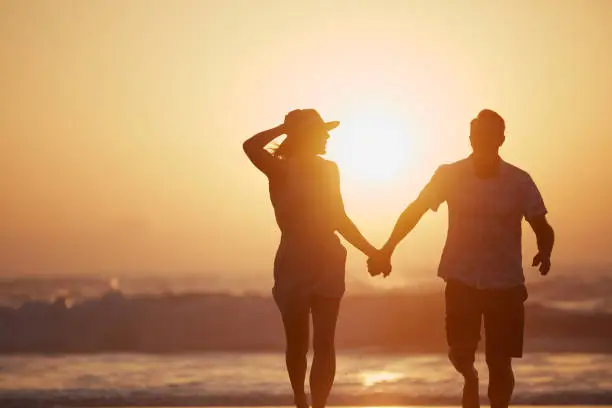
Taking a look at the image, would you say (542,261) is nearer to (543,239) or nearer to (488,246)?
(543,239)

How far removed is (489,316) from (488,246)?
0.57 metres

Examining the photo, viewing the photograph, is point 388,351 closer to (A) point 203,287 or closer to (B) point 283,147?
(B) point 283,147

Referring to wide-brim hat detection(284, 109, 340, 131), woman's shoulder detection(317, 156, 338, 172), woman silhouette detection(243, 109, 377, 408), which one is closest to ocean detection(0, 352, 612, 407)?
woman silhouette detection(243, 109, 377, 408)

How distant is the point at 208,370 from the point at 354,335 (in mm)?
10258

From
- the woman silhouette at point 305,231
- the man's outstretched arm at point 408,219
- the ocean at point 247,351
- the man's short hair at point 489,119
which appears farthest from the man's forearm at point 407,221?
the ocean at point 247,351

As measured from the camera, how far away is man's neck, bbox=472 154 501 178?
7758 mm

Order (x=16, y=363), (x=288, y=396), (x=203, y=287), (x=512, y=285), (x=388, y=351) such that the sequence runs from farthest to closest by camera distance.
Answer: (x=203, y=287)
(x=388, y=351)
(x=16, y=363)
(x=288, y=396)
(x=512, y=285)

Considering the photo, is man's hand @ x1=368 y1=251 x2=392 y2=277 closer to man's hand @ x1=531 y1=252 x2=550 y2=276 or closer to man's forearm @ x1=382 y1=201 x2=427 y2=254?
man's forearm @ x1=382 y1=201 x2=427 y2=254

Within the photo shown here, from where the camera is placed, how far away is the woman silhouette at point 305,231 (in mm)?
7785

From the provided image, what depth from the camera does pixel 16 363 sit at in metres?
17.1

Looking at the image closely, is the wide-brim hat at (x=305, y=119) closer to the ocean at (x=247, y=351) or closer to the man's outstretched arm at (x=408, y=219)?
the man's outstretched arm at (x=408, y=219)

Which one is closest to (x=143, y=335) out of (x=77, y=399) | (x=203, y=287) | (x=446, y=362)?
(x=446, y=362)

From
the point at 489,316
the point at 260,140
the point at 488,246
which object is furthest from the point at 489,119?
the point at 260,140

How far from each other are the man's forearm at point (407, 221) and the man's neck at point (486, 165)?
538mm
